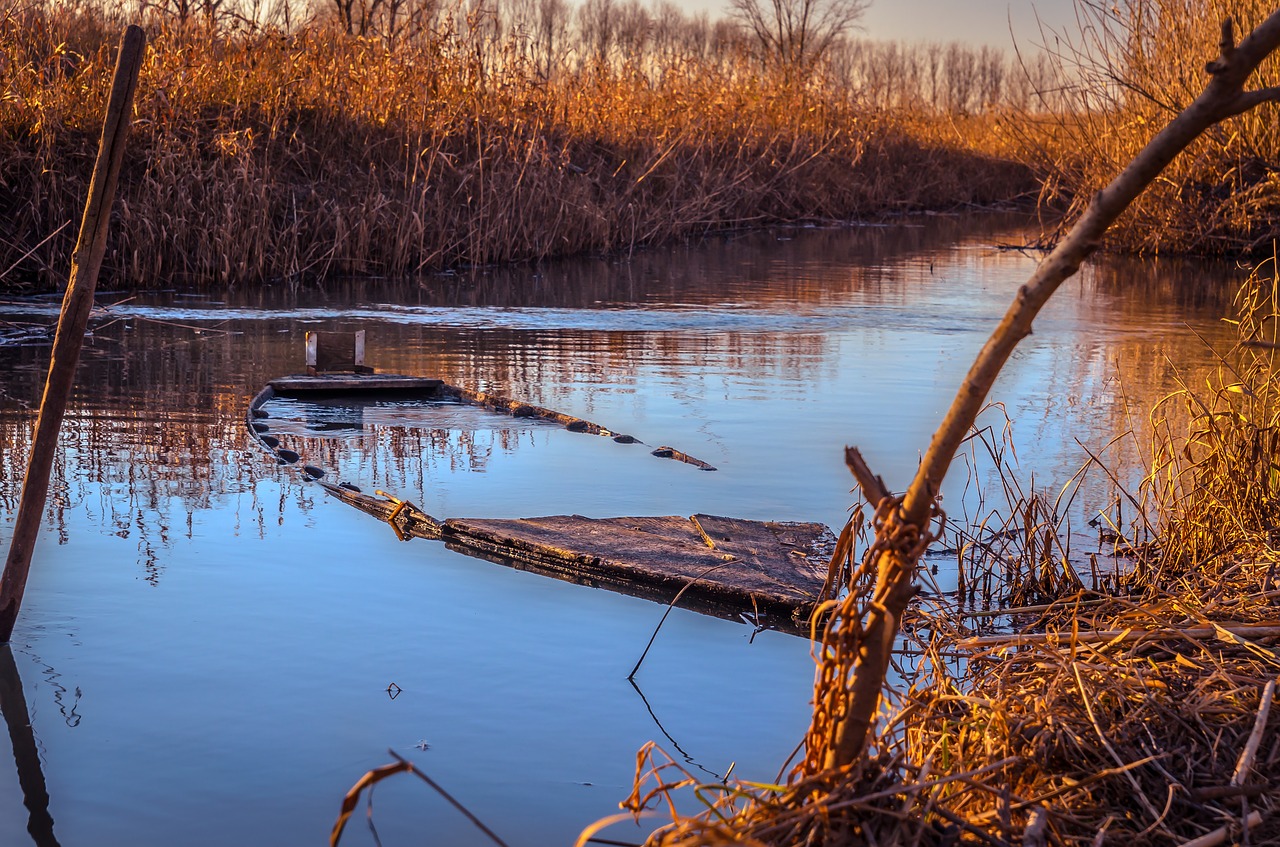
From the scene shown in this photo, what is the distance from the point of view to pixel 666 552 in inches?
157

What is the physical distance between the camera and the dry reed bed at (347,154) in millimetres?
10492

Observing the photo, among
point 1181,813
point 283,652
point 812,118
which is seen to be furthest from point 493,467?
point 812,118

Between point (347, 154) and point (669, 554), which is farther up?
point (347, 154)

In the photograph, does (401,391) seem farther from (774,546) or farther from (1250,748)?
(1250,748)

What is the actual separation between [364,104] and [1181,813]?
12010 millimetres

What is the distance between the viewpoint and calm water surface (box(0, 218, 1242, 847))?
2697mm

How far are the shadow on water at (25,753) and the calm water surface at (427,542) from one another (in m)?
0.02

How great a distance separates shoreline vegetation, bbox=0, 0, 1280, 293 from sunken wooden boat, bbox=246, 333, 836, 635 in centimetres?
471

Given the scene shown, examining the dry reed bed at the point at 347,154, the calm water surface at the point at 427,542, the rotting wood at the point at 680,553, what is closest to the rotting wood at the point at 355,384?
the calm water surface at the point at 427,542

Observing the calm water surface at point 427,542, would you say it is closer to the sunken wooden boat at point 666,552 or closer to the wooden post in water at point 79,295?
the sunken wooden boat at point 666,552

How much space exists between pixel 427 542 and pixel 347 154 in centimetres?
923

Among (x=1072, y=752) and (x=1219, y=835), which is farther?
(x=1072, y=752)

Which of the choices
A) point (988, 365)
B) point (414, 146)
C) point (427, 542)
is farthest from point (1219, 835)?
point (414, 146)

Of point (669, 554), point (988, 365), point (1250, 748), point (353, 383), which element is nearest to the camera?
point (988, 365)
